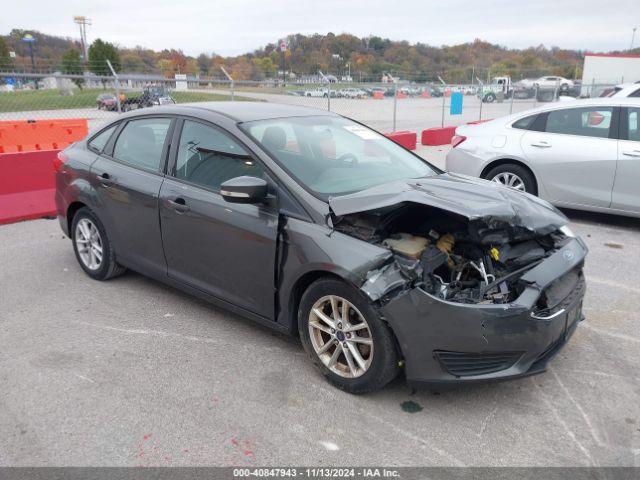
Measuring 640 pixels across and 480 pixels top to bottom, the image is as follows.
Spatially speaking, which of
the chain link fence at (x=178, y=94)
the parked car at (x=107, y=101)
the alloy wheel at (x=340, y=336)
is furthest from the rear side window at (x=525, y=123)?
the parked car at (x=107, y=101)

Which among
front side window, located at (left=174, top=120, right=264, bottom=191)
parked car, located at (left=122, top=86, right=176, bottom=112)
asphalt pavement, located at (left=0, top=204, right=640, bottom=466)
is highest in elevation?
parked car, located at (left=122, top=86, right=176, bottom=112)

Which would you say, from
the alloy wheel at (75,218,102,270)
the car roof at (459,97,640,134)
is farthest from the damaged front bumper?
the car roof at (459,97,640,134)

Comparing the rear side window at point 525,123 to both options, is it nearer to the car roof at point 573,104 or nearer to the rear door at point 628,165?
the car roof at point 573,104

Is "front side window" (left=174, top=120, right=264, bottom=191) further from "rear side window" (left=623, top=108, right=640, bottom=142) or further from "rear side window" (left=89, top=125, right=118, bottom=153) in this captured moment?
"rear side window" (left=623, top=108, right=640, bottom=142)

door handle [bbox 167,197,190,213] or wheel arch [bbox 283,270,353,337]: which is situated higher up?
door handle [bbox 167,197,190,213]

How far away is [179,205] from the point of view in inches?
157

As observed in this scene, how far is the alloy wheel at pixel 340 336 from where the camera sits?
316 centimetres

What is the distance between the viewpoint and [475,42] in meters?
60.4

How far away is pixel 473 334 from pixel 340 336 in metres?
0.76

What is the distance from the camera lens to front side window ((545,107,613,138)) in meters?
6.57

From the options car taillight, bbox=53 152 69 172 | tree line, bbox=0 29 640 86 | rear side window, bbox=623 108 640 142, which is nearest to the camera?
car taillight, bbox=53 152 69 172

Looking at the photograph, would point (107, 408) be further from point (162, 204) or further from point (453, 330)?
point (453, 330)

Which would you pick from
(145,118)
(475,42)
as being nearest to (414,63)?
(475,42)

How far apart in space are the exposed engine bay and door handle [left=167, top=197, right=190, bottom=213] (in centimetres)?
125
